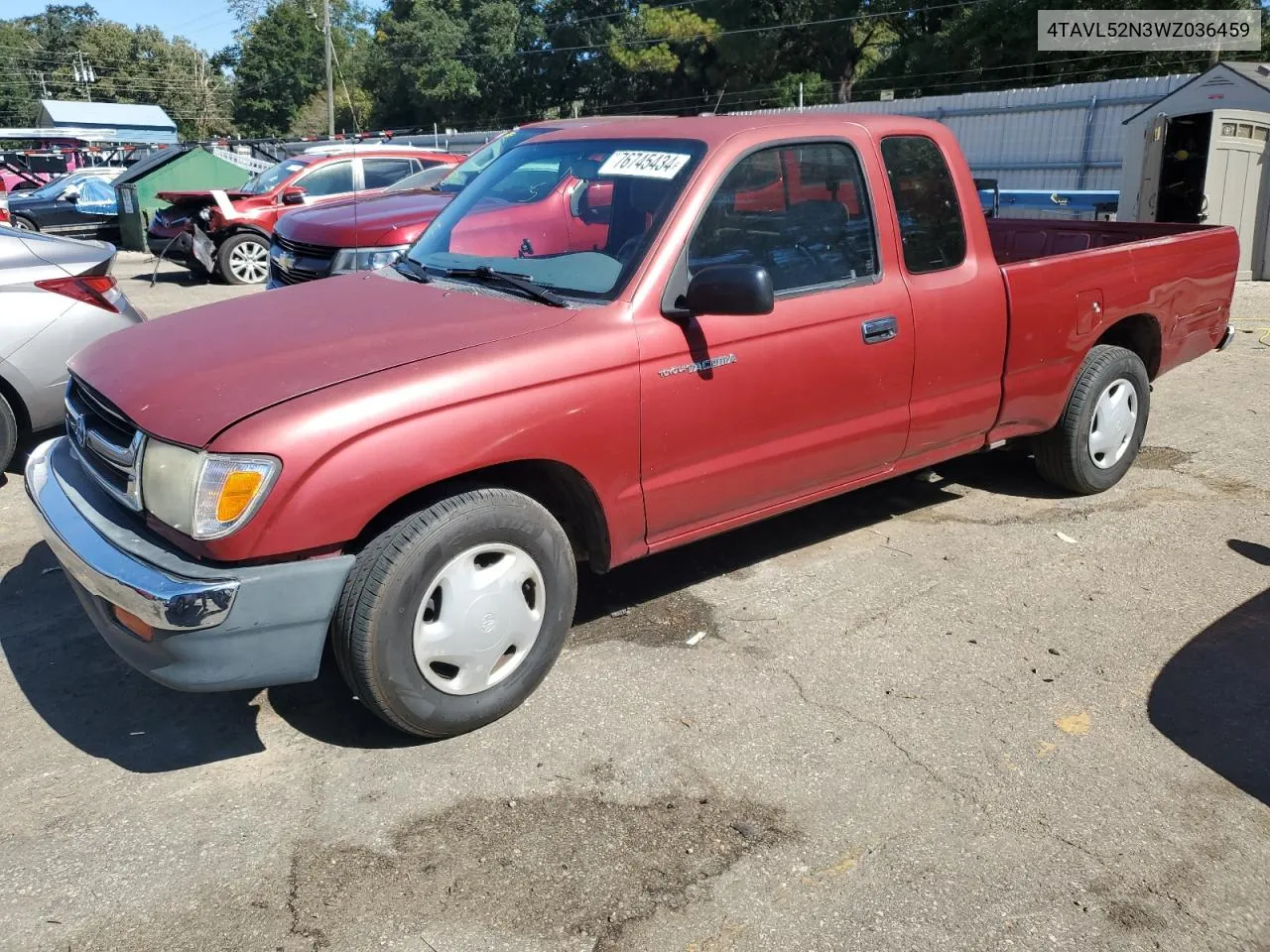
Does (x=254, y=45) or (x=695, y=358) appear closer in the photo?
(x=695, y=358)

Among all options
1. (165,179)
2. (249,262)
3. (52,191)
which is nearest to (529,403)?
(249,262)

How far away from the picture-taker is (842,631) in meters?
4.04

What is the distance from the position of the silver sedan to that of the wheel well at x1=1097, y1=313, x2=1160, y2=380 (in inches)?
209

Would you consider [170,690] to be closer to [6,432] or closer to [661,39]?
[6,432]

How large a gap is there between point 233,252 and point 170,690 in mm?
12017

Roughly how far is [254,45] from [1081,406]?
81.1 meters

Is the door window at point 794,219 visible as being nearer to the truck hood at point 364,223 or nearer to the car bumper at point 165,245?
the truck hood at point 364,223

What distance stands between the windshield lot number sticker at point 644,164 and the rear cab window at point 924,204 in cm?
96

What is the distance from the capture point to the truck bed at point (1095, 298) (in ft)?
15.4

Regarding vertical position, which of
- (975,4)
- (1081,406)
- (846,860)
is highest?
(975,4)

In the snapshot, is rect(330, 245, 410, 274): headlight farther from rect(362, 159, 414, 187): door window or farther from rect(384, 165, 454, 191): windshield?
rect(362, 159, 414, 187): door window

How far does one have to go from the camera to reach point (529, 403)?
3.19 meters

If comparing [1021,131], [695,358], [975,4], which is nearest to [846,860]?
[695,358]

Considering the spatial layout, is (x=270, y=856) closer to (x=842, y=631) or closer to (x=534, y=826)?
(x=534, y=826)
